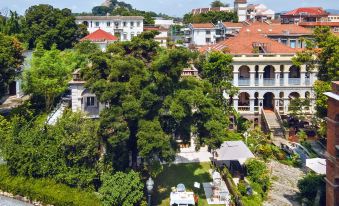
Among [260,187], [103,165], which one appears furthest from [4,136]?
[260,187]

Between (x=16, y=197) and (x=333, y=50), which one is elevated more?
(x=333, y=50)

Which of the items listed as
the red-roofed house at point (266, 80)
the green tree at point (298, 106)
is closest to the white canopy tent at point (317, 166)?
the green tree at point (298, 106)

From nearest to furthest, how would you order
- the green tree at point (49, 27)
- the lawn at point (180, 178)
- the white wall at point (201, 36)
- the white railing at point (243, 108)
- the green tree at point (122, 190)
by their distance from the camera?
the green tree at point (122, 190) < the lawn at point (180, 178) < the white railing at point (243, 108) < the green tree at point (49, 27) < the white wall at point (201, 36)

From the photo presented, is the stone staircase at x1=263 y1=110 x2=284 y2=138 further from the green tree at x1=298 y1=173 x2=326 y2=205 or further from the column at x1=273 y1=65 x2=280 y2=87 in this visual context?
the green tree at x1=298 y1=173 x2=326 y2=205

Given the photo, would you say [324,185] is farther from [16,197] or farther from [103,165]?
[16,197]

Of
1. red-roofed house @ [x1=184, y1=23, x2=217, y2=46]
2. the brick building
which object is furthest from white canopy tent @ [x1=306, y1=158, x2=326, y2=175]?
red-roofed house @ [x1=184, y1=23, x2=217, y2=46]

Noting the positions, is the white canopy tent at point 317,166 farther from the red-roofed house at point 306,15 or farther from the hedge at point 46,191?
the red-roofed house at point 306,15
